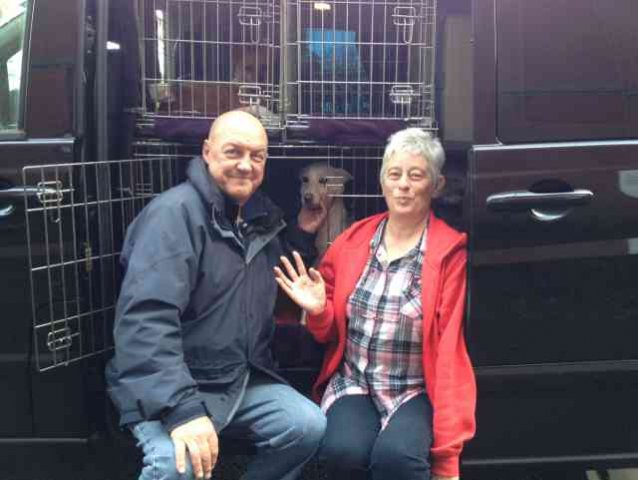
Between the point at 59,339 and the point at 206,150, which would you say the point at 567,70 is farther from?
the point at 59,339

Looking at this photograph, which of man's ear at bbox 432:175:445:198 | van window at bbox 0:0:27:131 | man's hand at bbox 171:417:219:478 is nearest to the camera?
man's hand at bbox 171:417:219:478

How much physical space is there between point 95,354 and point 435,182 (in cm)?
126

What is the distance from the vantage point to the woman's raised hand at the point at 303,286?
2.36 m

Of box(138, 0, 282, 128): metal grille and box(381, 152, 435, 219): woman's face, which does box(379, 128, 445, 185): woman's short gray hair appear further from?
box(138, 0, 282, 128): metal grille

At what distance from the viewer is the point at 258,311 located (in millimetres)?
2305

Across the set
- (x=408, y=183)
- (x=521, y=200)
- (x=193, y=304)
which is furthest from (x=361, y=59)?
(x=193, y=304)

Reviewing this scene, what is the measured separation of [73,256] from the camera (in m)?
2.29

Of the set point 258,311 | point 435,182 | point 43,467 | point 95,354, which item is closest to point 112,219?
point 95,354

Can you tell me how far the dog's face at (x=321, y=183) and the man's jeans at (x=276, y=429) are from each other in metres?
0.78

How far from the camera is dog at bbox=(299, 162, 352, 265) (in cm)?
272

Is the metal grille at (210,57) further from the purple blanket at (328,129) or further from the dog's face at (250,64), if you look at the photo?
the purple blanket at (328,129)

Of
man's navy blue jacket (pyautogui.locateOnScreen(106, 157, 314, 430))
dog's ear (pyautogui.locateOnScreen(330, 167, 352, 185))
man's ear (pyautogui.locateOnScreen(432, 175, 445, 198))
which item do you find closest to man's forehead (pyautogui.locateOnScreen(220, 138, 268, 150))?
man's navy blue jacket (pyautogui.locateOnScreen(106, 157, 314, 430))

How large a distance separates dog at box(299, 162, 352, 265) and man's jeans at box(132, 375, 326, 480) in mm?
700

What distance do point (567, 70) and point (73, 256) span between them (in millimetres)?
1676
